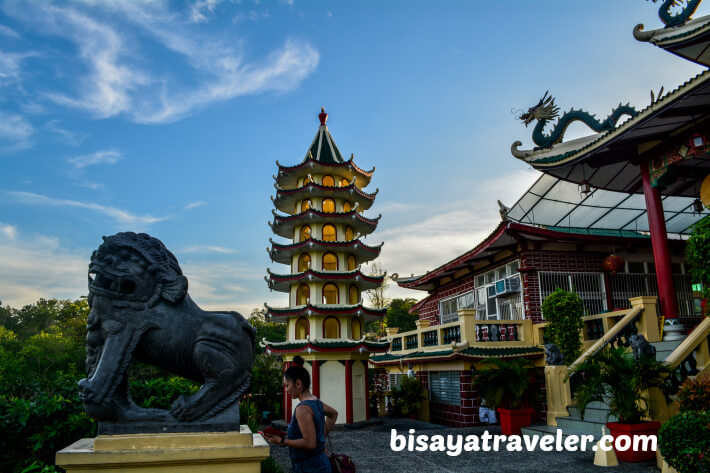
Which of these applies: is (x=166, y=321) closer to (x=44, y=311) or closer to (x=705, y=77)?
(x=705, y=77)

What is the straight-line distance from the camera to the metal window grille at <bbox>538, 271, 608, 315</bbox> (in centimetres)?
1658

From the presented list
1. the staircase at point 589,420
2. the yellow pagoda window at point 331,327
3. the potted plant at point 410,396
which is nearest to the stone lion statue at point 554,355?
the staircase at point 589,420

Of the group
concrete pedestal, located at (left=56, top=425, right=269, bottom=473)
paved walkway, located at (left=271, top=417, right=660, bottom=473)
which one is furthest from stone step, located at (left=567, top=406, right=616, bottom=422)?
concrete pedestal, located at (left=56, top=425, right=269, bottom=473)

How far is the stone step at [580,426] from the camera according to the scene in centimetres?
1023

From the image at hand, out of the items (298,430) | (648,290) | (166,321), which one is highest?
(648,290)

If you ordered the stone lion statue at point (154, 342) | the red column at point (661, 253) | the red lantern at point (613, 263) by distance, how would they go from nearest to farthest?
1. the stone lion statue at point (154, 342)
2. the red column at point (661, 253)
3. the red lantern at point (613, 263)

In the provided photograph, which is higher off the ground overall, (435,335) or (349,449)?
(435,335)

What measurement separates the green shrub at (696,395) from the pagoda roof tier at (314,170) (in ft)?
50.1

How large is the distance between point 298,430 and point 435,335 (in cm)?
1427

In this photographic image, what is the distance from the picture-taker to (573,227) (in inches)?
750

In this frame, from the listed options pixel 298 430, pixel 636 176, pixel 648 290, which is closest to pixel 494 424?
pixel 648 290

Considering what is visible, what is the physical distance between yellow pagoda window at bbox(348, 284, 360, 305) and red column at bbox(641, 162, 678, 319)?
10722mm

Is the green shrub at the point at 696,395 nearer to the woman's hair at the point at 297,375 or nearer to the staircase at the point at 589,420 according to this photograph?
the staircase at the point at 589,420

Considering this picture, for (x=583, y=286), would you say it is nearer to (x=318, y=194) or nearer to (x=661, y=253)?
(x=661, y=253)
